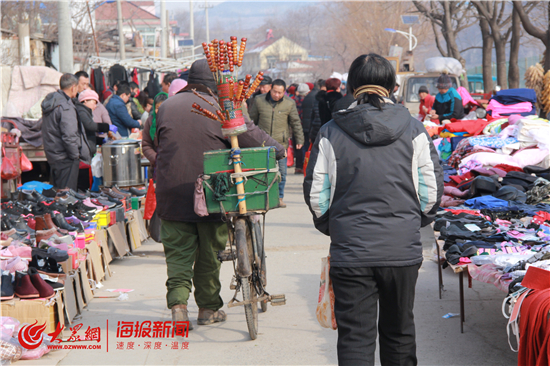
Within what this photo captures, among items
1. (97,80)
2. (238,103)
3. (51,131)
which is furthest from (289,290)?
(97,80)

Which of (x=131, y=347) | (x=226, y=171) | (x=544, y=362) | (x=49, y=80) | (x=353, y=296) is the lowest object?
(x=131, y=347)

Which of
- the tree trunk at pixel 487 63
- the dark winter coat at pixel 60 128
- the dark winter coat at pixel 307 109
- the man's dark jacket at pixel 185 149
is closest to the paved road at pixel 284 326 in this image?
the man's dark jacket at pixel 185 149

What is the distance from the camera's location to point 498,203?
6.69 m

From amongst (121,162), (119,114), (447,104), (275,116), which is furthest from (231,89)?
(447,104)

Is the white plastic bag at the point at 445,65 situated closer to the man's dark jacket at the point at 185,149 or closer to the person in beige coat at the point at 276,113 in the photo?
the person in beige coat at the point at 276,113

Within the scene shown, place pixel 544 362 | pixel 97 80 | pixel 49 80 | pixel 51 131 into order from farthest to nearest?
pixel 97 80 → pixel 49 80 → pixel 51 131 → pixel 544 362

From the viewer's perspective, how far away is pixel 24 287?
468 centimetres

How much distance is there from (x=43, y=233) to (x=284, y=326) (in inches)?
94.4

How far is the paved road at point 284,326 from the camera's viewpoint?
14.9ft

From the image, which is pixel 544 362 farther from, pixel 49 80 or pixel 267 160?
pixel 49 80

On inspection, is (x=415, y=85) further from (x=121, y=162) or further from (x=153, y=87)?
(x=121, y=162)

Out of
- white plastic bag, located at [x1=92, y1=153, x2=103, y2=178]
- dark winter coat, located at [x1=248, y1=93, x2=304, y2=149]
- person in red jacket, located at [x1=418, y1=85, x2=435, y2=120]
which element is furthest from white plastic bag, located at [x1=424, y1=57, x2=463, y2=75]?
white plastic bag, located at [x1=92, y1=153, x2=103, y2=178]

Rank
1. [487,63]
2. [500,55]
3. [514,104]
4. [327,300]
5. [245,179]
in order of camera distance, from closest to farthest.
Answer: [327,300]
[245,179]
[514,104]
[500,55]
[487,63]

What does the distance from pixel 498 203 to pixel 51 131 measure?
5605 mm
